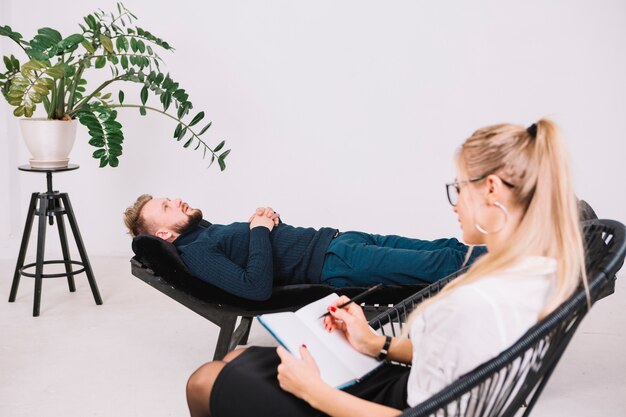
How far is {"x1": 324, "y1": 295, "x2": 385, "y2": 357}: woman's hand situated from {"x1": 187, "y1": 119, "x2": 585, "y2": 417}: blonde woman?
0.90ft

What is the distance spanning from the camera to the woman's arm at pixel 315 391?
1389mm

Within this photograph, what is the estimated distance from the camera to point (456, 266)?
2787mm

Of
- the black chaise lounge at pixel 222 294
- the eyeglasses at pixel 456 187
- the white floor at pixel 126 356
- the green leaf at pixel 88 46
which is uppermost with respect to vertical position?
the green leaf at pixel 88 46

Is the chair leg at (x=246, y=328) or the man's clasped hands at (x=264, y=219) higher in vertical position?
the man's clasped hands at (x=264, y=219)

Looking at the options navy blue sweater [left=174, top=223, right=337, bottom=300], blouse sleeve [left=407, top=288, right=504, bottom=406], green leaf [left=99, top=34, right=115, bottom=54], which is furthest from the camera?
green leaf [left=99, top=34, right=115, bottom=54]

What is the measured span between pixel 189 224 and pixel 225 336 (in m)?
0.54

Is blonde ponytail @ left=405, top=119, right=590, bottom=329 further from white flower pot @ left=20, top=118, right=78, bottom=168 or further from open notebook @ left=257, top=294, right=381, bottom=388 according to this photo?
white flower pot @ left=20, top=118, right=78, bottom=168

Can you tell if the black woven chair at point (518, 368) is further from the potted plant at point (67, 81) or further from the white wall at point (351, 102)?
the white wall at point (351, 102)

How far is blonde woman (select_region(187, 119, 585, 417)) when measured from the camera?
127 centimetres

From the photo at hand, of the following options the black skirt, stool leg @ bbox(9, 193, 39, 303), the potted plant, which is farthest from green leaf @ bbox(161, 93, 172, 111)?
the black skirt

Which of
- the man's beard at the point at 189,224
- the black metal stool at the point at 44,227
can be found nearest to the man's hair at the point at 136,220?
the man's beard at the point at 189,224

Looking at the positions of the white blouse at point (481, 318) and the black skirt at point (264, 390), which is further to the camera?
the black skirt at point (264, 390)

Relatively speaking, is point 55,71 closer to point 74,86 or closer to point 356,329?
point 74,86

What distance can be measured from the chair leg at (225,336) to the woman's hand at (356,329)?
1101 mm
